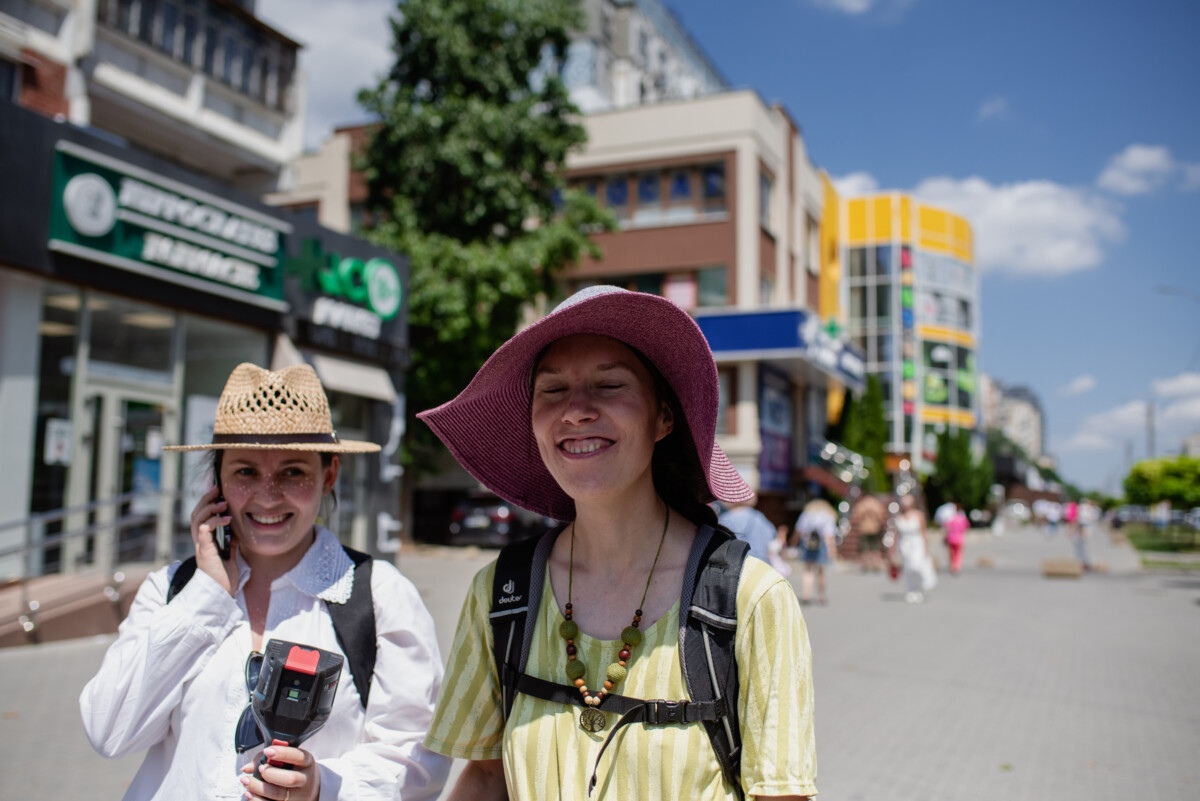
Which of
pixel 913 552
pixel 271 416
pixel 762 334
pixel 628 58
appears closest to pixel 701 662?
pixel 271 416

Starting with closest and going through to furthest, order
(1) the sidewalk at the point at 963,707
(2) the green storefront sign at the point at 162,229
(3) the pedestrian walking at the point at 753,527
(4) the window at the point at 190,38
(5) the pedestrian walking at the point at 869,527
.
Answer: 1. (1) the sidewalk at the point at 963,707
2. (3) the pedestrian walking at the point at 753,527
3. (2) the green storefront sign at the point at 162,229
4. (4) the window at the point at 190,38
5. (5) the pedestrian walking at the point at 869,527

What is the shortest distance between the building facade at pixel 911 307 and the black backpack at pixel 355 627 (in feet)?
201

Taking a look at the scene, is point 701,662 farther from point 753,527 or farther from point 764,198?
point 764,198

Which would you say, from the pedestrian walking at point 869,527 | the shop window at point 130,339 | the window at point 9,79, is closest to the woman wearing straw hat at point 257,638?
the shop window at point 130,339

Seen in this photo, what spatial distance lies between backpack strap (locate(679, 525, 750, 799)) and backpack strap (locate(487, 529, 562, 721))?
0.35 m

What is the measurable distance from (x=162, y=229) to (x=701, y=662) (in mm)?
12710

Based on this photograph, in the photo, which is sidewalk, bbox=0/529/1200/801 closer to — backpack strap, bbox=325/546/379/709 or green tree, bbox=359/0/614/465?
backpack strap, bbox=325/546/379/709

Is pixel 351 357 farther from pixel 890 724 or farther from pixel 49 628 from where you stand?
pixel 890 724

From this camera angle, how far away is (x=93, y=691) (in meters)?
2.15

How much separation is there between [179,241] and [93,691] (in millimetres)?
12019

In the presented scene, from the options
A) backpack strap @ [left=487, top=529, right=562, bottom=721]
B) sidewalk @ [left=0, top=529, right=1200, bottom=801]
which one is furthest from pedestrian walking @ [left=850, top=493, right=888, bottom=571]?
backpack strap @ [left=487, top=529, right=562, bottom=721]

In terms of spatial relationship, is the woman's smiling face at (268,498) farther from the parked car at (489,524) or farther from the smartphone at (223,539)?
the parked car at (489,524)

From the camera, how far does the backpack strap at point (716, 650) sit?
1.75 metres

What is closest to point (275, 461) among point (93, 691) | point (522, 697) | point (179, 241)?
point (93, 691)
